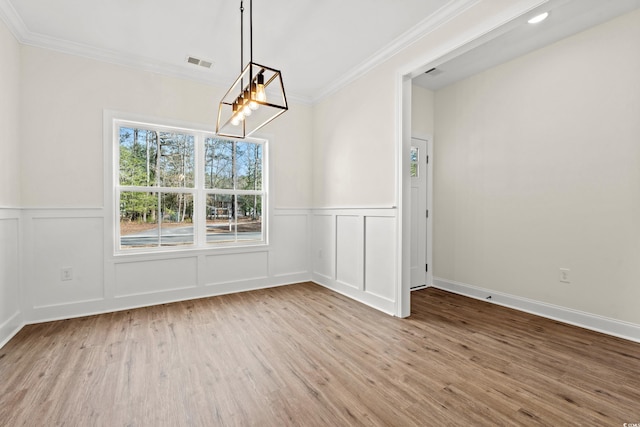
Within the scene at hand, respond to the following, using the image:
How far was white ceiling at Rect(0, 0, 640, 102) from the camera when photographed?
8.34 ft

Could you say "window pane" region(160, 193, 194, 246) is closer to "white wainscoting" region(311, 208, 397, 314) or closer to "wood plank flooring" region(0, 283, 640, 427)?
"wood plank flooring" region(0, 283, 640, 427)

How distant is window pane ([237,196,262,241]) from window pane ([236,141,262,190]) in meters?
→ 0.19

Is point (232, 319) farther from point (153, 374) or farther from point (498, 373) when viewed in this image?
point (498, 373)

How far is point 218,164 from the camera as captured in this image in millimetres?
4078

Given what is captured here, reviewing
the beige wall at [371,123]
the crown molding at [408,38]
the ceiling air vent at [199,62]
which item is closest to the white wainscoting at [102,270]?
the beige wall at [371,123]

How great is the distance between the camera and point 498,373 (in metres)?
2.05

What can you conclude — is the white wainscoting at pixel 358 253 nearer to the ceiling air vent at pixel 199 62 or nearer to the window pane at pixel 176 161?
the window pane at pixel 176 161

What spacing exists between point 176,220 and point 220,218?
1.83 ft

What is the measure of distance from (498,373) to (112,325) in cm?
339

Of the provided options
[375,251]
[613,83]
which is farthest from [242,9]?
[613,83]

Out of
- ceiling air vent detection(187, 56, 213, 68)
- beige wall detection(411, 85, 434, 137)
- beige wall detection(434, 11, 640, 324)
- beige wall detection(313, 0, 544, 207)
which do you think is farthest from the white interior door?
ceiling air vent detection(187, 56, 213, 68)

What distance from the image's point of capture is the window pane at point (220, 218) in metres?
4.02

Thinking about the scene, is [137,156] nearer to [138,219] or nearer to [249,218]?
[138,219]

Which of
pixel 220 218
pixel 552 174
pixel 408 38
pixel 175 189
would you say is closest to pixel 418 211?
pixel 552 174
